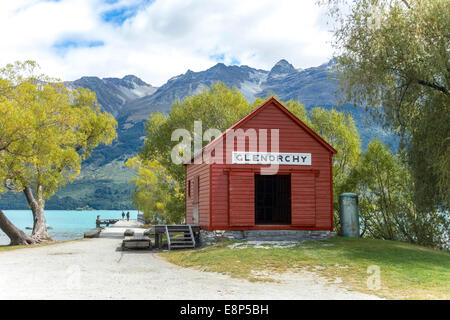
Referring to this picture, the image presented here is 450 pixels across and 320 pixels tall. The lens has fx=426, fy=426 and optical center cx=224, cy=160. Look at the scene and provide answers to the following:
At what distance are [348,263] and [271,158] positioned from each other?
298 inches

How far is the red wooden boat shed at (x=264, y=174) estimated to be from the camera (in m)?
19.2

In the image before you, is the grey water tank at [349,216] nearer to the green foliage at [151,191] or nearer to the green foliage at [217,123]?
the green foliage at [217,123]

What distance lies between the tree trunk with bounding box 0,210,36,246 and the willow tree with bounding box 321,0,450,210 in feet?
64.3

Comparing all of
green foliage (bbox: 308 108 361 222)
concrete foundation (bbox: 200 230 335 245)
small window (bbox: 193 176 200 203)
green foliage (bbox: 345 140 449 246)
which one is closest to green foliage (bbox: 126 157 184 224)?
green foliage (bbox: 308 108 361 222)

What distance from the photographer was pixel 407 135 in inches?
736

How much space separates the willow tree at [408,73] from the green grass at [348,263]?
151 inches

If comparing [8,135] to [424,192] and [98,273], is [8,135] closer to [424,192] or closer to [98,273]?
[98,273]

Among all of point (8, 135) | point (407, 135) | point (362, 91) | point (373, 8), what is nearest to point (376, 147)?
point (407, 135)

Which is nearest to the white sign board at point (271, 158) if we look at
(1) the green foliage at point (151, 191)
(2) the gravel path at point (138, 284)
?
(2) the gravel path at point (138, 284)

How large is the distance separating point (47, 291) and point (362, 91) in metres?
14.2

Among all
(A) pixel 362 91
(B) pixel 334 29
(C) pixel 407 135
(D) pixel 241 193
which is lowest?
(D) pixel 241 193

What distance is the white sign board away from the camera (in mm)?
19469

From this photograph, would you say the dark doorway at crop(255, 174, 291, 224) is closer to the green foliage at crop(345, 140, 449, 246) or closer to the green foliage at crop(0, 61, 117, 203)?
the green foliage at crop(345, 140, 449, 246)
